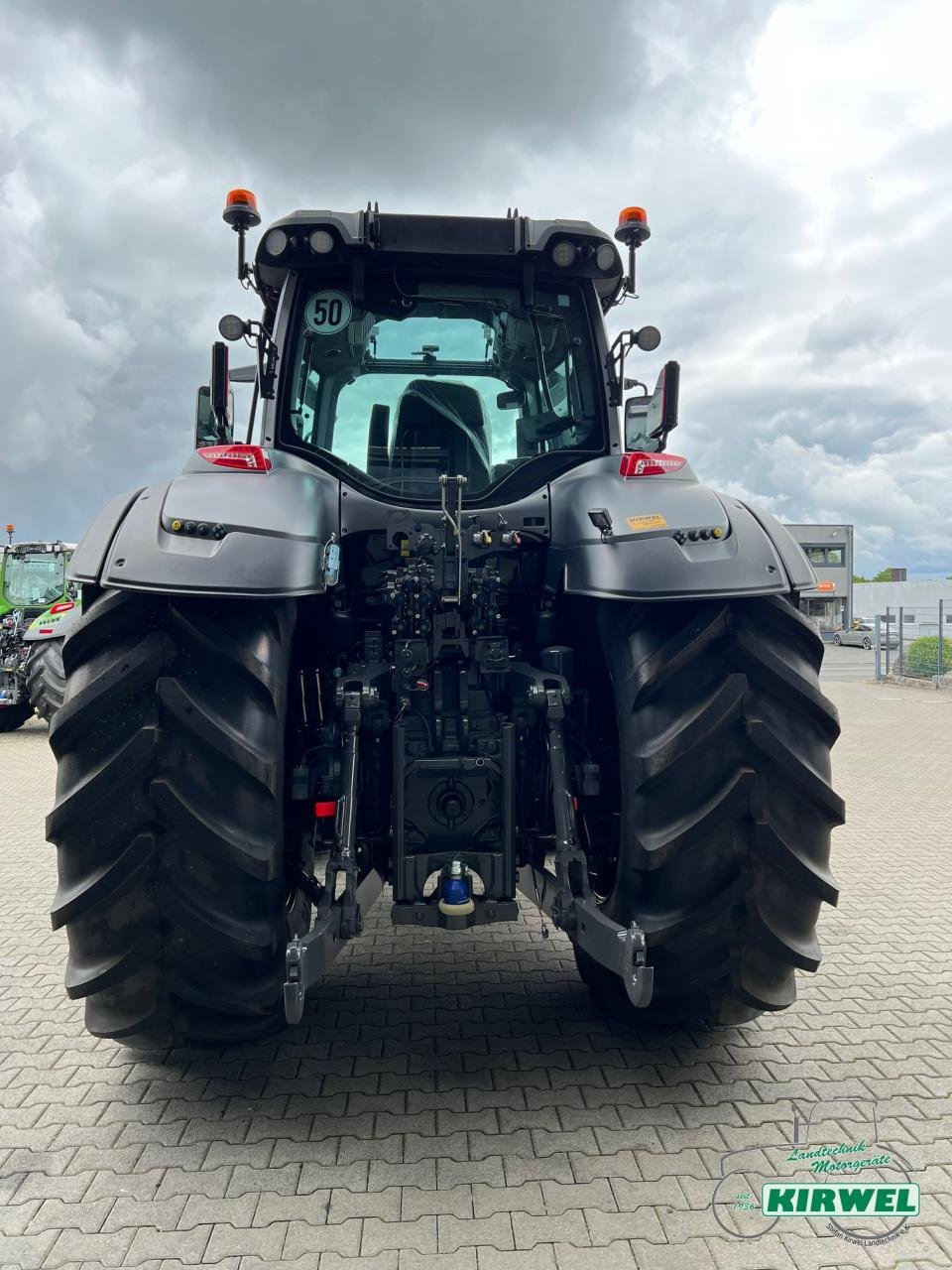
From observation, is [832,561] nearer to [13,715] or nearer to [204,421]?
[13,715]

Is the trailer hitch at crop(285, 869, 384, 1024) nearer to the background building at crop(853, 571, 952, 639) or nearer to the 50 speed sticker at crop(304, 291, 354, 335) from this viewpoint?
the 50 speed sticker at crop(304, 291, 354, 335)

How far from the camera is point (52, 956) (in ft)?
13.1

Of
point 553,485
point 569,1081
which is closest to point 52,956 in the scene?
point 569,1081

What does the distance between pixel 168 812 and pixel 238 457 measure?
109cm

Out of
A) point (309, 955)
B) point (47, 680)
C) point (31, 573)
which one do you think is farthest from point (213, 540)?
point (31, 573)

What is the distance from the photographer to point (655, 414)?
3.16 meters

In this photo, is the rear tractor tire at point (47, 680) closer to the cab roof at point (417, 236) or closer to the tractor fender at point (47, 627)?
the tractor fender at point (47, 627)

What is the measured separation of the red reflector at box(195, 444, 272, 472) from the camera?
276 cm

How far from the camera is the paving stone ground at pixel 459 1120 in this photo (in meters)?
2.07

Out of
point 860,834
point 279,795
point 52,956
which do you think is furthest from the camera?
point 860,834

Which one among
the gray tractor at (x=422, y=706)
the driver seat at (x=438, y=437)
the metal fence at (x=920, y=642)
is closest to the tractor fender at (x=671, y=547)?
the gray tractor at (x=422, y=706)

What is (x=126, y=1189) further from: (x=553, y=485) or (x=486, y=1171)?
(x=553, y=485)

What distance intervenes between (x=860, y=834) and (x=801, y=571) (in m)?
4.45

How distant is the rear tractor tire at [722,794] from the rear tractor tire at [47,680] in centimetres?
997
